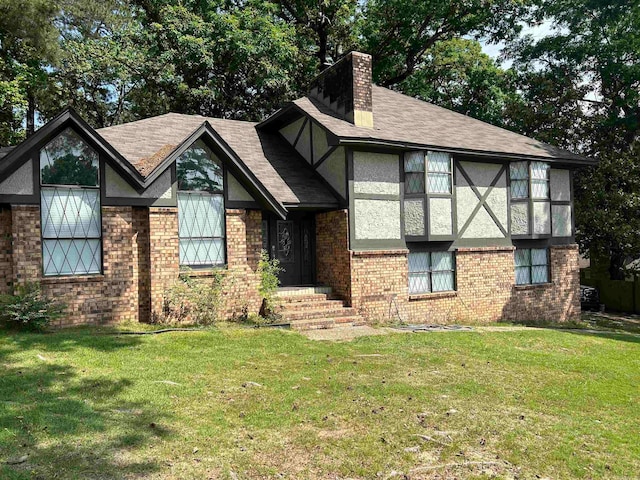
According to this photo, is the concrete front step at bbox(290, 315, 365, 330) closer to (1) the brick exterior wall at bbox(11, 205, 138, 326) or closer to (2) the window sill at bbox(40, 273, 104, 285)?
(1) the brick exterior wall at bbox(11, 205, 138, 326)

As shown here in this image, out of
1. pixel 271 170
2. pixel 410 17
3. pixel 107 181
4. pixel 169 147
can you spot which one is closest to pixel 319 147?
pixel 271 170

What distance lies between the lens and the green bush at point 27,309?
9.59m

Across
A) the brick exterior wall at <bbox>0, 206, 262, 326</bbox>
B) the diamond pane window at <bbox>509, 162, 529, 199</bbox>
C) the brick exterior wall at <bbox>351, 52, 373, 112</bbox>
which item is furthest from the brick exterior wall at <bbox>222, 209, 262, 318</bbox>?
the diamond pane window at <bbox>509, 162, 529, 199</bbox>

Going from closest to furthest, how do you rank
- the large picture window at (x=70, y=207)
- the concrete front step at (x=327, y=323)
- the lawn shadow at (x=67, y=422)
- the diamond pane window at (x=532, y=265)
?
the lawn shadow at (x=67, y=422)
the large picture window at (x=70, y=207)
the concrete front step at (x=327, y=323)
the diamond pane window at (x=532, y=265)

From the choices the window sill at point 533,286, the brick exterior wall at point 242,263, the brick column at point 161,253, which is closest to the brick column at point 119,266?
the brick column at point 161,253

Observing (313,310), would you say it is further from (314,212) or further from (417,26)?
(417,26)

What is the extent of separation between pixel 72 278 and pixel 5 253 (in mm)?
1360

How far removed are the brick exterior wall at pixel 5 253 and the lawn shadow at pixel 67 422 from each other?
2.49 m

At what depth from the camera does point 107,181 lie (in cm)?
1103

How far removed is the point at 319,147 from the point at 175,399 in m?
10.1

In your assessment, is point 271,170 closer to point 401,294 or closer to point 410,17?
point 401,294

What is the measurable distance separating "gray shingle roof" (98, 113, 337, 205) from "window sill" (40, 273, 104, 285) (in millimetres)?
2543

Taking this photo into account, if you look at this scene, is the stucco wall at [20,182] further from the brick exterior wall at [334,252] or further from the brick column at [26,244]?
the brick exterior wall at [334,252]

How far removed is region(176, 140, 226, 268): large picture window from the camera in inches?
471
